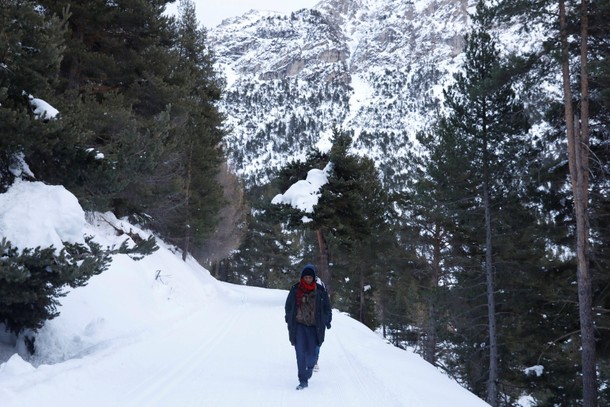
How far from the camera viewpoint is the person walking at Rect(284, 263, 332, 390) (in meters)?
6.80

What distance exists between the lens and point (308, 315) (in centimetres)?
687

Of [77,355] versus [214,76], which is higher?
[214,76]

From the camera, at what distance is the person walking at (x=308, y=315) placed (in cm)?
680

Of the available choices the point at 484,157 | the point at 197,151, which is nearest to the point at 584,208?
the point at 484,157

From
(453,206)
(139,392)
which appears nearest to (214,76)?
(453,206)

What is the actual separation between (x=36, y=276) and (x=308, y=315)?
4072mm

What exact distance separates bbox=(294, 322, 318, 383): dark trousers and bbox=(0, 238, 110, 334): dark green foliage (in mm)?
3317

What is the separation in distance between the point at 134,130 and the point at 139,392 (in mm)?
4526

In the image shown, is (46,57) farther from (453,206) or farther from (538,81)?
(453,206)

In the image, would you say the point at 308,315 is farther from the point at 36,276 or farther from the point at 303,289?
the point at 36,276

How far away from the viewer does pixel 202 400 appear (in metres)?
5.53

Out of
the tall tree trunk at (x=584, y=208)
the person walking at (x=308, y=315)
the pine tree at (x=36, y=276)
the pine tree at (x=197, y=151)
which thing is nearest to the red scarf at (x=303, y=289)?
the person walking at (x=308, y=315)

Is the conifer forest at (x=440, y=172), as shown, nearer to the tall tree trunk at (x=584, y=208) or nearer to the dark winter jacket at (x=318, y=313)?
the tall tree trunk at (x=584, y=208)

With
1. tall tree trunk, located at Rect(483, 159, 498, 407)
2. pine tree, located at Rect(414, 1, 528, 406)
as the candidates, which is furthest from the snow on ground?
pine tree, located at Rect(414, 1, 528, 406)
